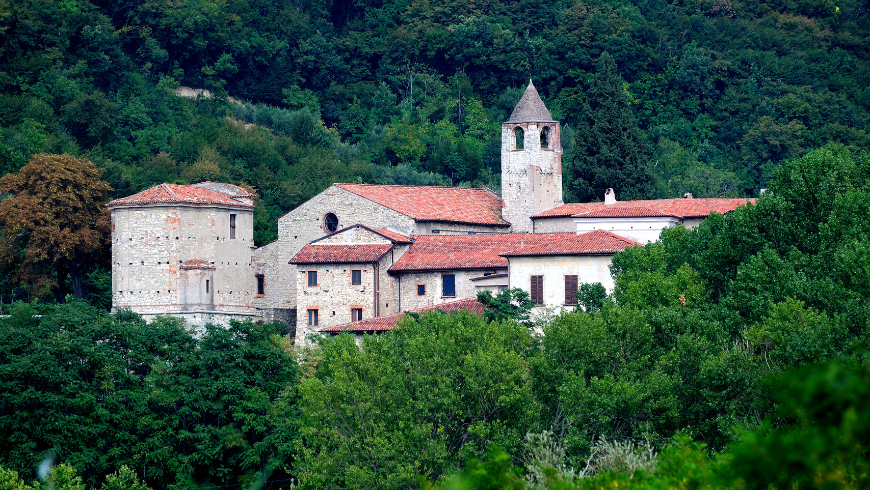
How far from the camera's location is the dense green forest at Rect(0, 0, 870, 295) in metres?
64.2

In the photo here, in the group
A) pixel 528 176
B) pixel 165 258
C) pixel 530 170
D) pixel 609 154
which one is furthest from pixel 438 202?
pixel 609 154

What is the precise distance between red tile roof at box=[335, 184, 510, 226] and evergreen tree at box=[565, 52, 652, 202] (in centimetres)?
607

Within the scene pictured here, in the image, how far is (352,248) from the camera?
154ft

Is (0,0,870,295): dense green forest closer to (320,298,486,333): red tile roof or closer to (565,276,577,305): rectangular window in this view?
(320,298,486,333): red tile roof

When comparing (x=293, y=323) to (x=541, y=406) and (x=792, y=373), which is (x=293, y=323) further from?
(x=792, y=373)

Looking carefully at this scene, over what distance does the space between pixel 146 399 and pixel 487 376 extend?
36.7 feet

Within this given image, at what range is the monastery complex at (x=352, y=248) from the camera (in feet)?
148

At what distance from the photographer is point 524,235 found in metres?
45.9

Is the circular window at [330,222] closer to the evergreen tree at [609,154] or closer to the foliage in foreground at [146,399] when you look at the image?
the foliage in foreground at [146,399]

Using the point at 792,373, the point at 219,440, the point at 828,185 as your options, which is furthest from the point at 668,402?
the point at 792,373

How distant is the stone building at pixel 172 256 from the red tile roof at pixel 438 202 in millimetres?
5039

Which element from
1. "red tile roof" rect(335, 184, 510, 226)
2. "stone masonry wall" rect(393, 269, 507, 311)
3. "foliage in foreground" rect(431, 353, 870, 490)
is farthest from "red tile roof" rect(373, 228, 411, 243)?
"foliage in foreground" rect(431, 353, 870, 490)

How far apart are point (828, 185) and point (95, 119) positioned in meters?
40.8

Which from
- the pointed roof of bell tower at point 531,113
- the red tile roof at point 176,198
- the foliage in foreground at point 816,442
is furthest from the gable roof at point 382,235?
the foliage in foreground at point 816,442
